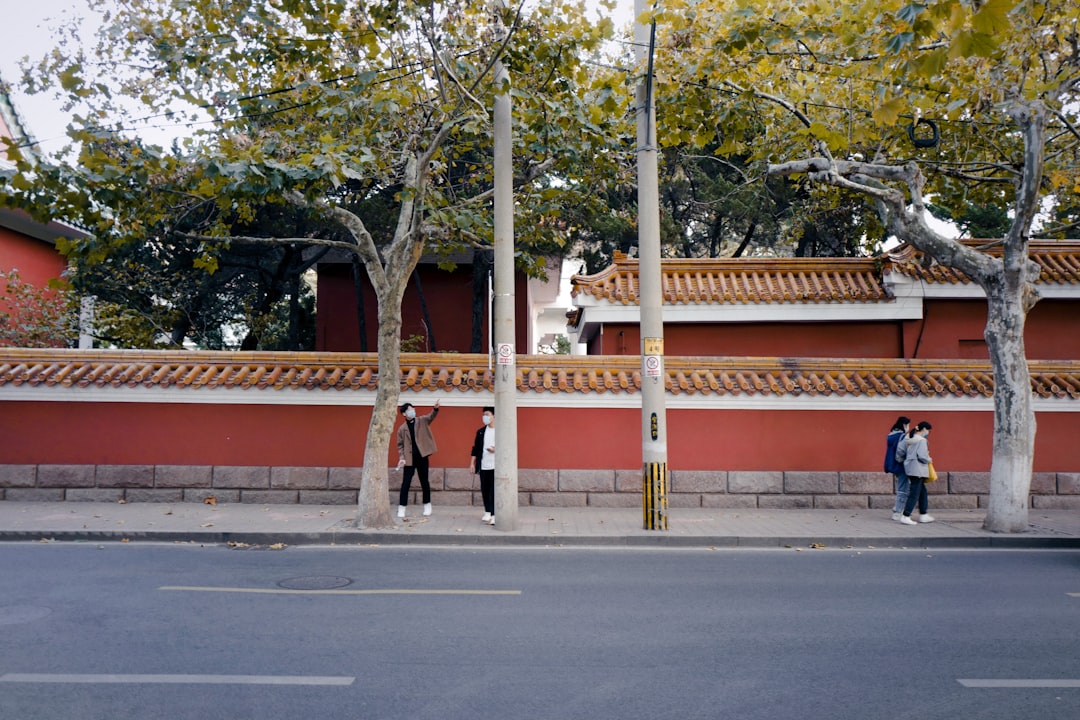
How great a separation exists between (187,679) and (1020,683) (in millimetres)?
5489

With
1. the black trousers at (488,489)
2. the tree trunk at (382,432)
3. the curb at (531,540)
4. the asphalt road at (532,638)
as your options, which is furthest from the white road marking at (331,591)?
the black trousers at (488,489)

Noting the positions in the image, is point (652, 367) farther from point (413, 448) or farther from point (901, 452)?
point (901, 452)

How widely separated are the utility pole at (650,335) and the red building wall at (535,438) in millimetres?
2458

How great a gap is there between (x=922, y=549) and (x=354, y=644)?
319 inches

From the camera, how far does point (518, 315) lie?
2400cm

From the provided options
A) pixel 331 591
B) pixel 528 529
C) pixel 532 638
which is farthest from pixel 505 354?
pixel 532 638

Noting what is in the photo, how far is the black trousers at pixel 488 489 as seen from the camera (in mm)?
11516

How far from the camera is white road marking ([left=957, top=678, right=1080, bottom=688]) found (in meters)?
4.87

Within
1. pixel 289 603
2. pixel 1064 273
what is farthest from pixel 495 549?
pixel 1064 273

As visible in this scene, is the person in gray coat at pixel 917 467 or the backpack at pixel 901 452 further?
the backpack at pixel 901 452

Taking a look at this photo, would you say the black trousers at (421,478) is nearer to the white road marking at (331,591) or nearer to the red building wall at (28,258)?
the white road marking at (331,591)

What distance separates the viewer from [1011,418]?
10.5m

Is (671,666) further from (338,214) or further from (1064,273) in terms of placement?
(1064,273)

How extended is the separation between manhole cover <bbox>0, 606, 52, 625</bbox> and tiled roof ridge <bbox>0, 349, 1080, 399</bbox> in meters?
6.78
